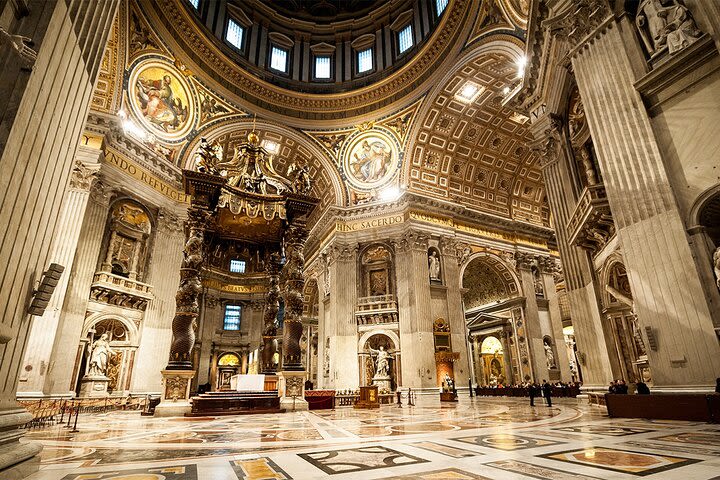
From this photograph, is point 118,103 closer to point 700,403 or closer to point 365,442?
point 365,442

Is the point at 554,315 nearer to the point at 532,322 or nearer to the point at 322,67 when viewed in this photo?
the point at 532,322

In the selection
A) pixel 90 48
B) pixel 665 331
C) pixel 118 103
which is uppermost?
pixel 118 103

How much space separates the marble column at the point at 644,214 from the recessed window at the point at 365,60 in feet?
52.7

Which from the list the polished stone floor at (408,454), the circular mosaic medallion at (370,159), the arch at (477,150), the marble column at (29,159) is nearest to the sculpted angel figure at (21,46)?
the marble column at (29,159)

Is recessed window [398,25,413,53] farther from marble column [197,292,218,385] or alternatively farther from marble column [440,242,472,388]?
marble column [197,292,218,385]

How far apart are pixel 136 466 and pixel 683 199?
8.31m

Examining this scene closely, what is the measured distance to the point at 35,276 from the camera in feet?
11.7

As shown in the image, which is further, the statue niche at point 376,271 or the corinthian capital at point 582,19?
the statue niche at point 376,271

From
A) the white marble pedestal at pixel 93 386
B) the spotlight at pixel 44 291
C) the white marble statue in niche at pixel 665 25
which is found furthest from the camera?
the white marble pedestal at pixel 93 386

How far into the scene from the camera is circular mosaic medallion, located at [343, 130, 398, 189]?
21.2 m

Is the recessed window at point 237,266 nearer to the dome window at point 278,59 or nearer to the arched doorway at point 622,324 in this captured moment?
the dome window at point 278,59

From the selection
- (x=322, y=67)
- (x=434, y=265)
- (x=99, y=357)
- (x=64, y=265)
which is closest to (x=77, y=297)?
(x=64, y=265)

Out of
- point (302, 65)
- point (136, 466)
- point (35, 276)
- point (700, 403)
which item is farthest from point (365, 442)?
point (302, 65)

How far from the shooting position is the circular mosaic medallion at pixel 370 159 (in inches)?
833
